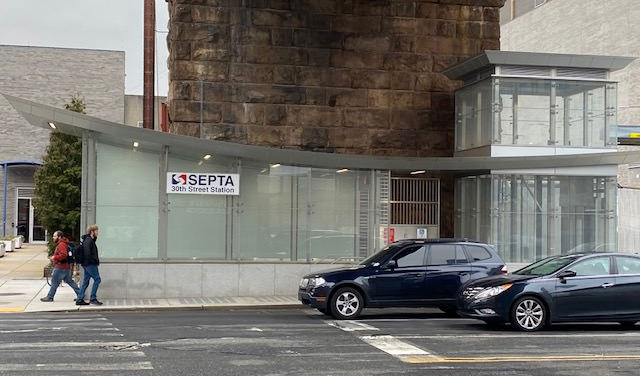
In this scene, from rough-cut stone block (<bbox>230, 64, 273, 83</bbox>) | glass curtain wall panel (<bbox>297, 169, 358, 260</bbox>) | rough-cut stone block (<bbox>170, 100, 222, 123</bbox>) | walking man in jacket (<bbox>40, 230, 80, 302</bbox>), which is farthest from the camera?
rough-cut stone block (<bbox>230, 64, 273, 83</bbox>)

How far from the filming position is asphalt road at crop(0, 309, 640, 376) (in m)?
9.46

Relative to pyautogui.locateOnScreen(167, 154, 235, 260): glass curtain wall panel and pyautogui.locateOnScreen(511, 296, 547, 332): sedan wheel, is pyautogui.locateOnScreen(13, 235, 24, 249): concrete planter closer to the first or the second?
pyautogui.locateOnScreen(167, 154, 235, 260): glass curtain wall panel

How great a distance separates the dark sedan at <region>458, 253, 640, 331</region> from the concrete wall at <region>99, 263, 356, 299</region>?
22.9 ft

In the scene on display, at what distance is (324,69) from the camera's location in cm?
2272

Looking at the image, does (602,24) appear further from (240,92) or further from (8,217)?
(8,217)

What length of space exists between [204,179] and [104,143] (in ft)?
8.16

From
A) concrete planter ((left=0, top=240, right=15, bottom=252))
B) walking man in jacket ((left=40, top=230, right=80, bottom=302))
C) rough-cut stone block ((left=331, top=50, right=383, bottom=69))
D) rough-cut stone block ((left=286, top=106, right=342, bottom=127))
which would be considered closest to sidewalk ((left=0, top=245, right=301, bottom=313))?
walking man in jacket ((left=40, top=230, right=80, bottom=302))

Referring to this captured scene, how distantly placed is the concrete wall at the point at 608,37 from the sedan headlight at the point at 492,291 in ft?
77.3

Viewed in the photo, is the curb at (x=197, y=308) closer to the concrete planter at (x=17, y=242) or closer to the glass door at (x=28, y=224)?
the concrete planter at (x=17, y=242)

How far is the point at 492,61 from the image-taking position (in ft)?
68.3

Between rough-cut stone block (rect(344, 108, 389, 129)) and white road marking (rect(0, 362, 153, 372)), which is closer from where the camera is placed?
white road marking (rect(0, 362, 153, 372))

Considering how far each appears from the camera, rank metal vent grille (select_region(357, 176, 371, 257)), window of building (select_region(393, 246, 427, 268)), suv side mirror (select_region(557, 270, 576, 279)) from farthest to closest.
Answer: metal vent grille (select_region(357, 176, 371, 257)) < window of building (select_region(393, 246, 427, 268)) < suv side mirror (select_region(557, 270, 576, 279))

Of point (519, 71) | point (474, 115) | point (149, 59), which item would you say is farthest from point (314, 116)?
point (519, 71)

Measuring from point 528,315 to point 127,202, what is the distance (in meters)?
9.99
